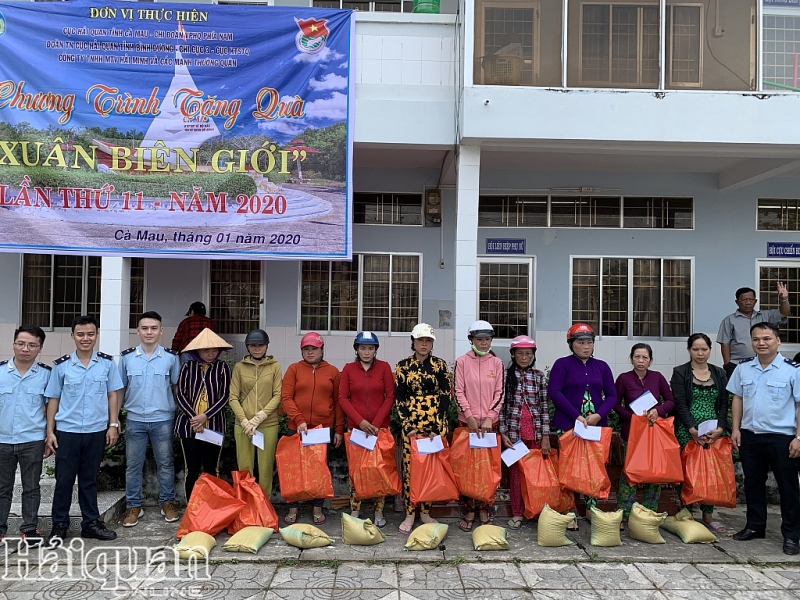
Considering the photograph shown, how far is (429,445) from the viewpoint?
185 inches

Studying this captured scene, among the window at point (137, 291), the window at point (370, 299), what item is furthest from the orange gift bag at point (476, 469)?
the window at point (137, 291)

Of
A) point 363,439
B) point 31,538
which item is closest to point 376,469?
point 363,439

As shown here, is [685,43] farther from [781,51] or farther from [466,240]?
[466,240]

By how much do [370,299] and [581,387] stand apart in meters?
4.03

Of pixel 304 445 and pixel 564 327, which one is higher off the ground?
pixel 564 327

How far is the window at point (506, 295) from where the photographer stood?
8297 mm

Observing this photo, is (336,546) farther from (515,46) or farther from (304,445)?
(515,46)

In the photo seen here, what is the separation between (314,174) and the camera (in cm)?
620

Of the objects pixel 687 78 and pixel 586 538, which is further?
pixel 687 78

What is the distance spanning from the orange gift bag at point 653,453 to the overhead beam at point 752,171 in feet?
12.7

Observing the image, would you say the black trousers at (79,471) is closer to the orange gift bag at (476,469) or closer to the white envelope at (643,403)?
the orange gift bag at (476,469)

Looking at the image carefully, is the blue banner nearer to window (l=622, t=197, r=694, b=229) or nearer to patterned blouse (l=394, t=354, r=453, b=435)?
patterned blouse (l=394, t=354, r=453, b=435)

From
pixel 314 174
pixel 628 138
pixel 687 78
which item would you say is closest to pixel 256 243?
pixel 314 174

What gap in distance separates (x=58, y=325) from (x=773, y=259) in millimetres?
9918
